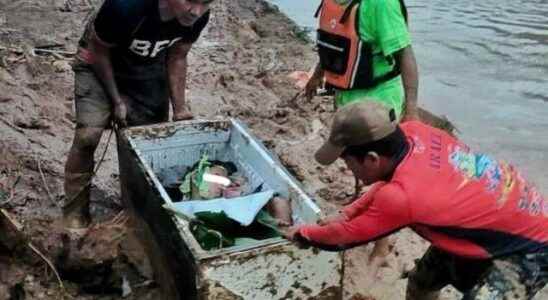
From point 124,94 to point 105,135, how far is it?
169 cm

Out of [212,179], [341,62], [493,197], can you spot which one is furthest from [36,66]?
[493,197]

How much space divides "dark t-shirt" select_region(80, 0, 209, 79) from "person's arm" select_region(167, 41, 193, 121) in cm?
5

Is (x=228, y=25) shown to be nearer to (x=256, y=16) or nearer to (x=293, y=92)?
(x=256, y=16)

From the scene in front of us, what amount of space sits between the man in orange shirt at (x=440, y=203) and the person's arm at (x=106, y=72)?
188 centimetres

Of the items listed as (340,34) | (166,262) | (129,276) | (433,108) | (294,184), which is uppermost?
(340,34)

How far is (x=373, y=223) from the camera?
3188 millimetres

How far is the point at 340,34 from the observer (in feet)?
14.9

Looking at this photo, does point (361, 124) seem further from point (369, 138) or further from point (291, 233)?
point (291, 233)

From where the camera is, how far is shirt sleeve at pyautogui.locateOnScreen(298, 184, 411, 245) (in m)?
3.10

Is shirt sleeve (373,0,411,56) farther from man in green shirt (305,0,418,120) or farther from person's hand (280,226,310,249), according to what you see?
person's hand (280,226,310,249)

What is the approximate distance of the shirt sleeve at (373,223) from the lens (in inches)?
122

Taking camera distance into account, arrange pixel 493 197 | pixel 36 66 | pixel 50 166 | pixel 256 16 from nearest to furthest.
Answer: pixel 493 197, pixel 50 166, pixel 36 66, pixel 256 16

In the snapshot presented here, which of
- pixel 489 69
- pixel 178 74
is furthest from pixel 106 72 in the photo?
pixel 489 69

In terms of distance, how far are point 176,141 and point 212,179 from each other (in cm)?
50
